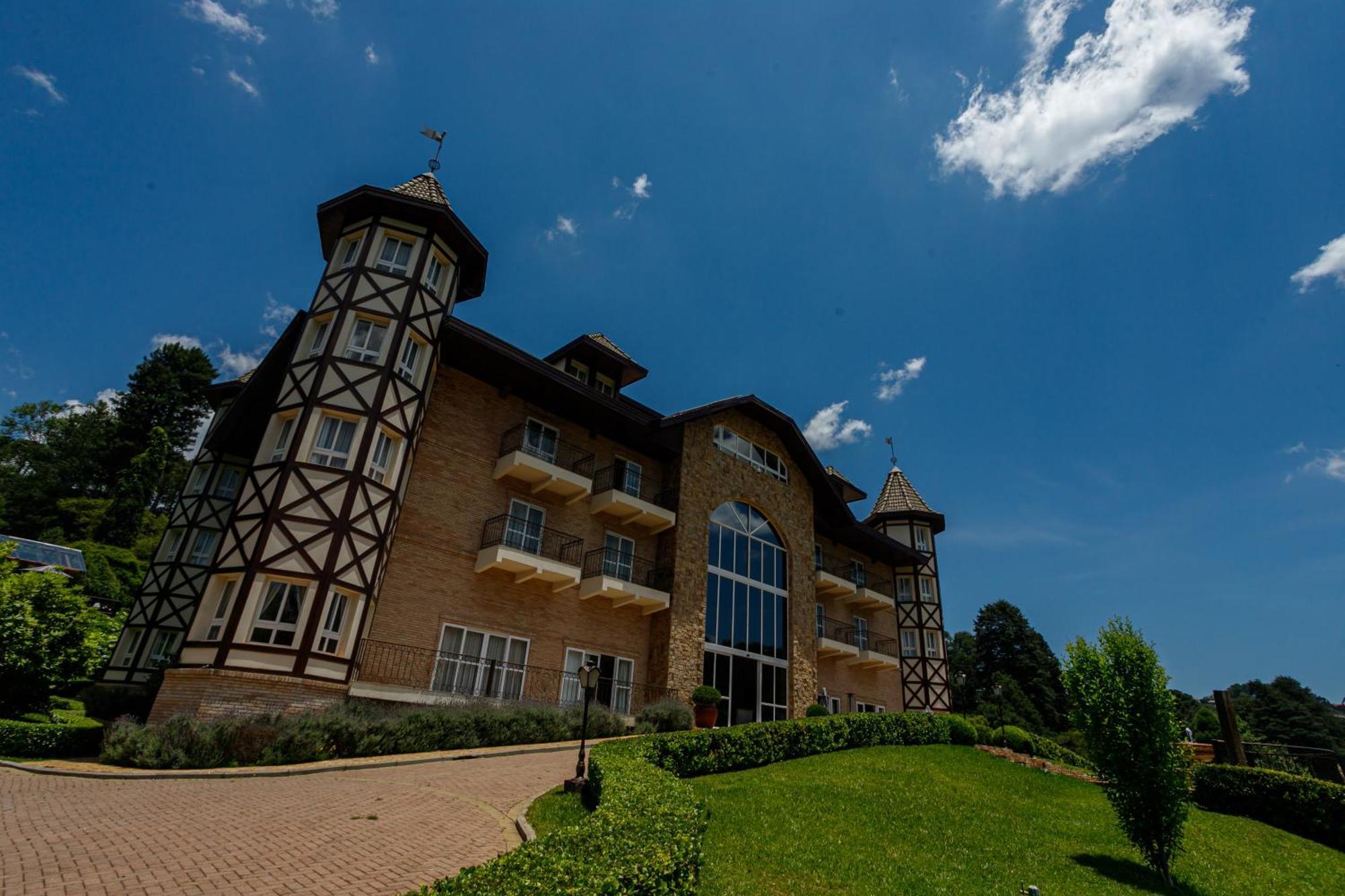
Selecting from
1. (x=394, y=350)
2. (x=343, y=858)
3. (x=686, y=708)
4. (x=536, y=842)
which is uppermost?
(x=394, y=350)

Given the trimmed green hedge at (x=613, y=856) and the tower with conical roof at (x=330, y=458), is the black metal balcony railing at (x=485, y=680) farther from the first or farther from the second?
the trimmed green hedge at (x=613, y=856)

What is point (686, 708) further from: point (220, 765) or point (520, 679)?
point (220, 765)

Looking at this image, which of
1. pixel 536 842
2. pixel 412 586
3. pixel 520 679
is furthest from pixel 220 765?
pixel 536 842

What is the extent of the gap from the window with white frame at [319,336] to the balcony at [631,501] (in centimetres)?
865

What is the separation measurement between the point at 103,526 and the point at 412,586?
133 ft

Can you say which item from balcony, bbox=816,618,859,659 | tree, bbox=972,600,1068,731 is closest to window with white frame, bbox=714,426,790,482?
balcony, bbox=816,618,859,659

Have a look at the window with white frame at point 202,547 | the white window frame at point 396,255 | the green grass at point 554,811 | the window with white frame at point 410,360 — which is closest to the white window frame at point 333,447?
the window with white frame at point 410,360

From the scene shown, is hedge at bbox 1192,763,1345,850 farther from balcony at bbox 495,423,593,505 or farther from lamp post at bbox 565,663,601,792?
balcony at bbox 495,423,593,505

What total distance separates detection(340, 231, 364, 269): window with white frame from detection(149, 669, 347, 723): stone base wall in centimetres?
1088

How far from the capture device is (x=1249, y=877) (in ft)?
32.8

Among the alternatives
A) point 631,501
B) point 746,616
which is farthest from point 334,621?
point 746,616

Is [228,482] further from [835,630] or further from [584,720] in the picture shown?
[835,630]

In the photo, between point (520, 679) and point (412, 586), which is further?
point (520, 679)

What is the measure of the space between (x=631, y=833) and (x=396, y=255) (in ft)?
55.3
